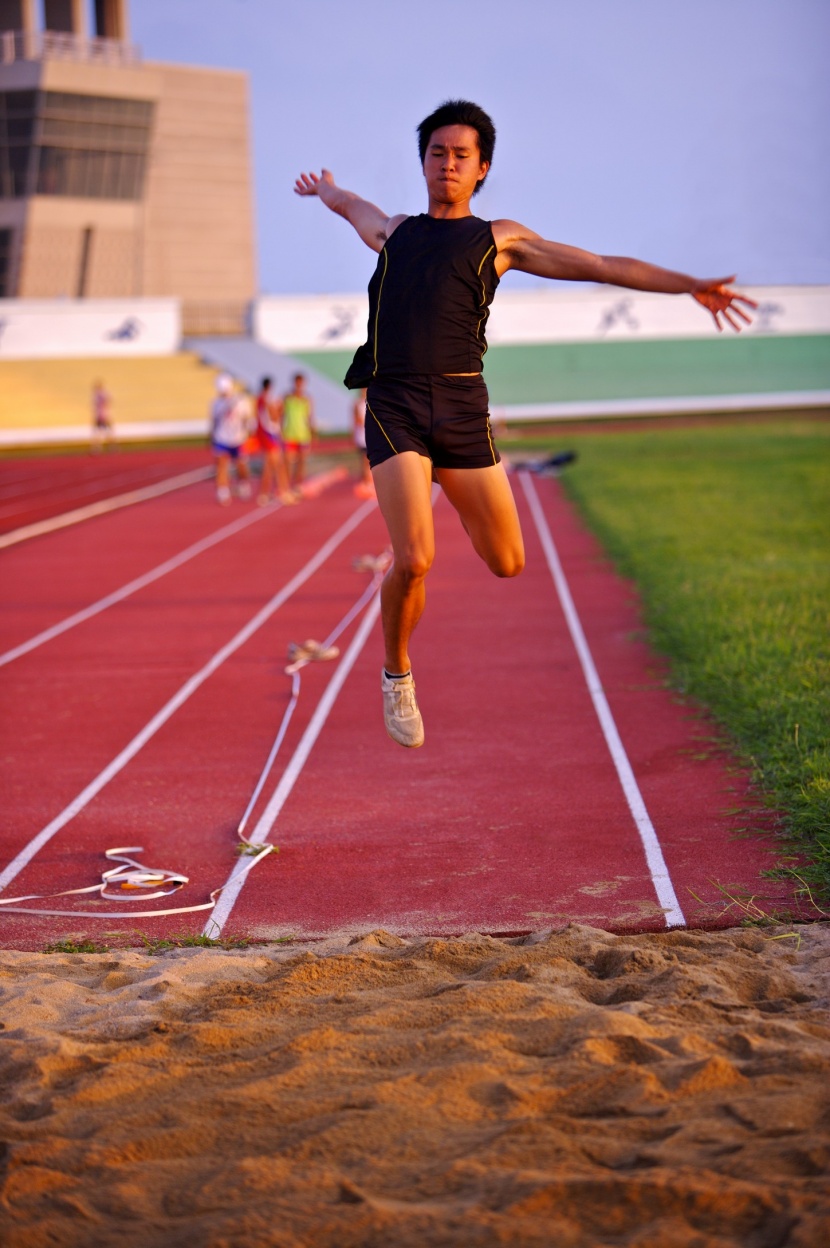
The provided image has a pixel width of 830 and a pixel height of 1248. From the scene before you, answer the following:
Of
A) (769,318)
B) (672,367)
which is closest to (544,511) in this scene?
(672,367)

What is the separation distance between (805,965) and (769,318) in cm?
5530

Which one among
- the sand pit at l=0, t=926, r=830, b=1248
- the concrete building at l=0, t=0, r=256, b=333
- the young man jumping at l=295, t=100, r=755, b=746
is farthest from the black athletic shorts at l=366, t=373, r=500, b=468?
the concrete building at l=0, t=0, r=256, b=333

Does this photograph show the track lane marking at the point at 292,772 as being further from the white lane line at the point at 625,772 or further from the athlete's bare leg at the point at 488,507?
the white lane line at the point at 625,772

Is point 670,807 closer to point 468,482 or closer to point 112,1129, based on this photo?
point 468,482

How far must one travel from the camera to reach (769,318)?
5566 centimetres

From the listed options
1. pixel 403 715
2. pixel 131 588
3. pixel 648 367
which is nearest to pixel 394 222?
pixel 403 715

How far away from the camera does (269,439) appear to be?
20.1m

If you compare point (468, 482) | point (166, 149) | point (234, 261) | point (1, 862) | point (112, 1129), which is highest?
point (166, 149)

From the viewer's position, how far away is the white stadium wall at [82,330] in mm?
46250

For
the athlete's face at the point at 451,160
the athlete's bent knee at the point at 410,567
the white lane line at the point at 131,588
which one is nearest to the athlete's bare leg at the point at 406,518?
the athlete's bent knee at the point at 410,567

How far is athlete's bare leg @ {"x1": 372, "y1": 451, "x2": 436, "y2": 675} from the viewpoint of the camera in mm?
4391

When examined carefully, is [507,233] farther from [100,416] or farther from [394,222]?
[100,416]

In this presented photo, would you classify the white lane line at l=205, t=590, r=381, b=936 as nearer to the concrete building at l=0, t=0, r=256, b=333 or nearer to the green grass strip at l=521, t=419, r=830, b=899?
the green grass strip at l=521, t=419, r=830, b=899

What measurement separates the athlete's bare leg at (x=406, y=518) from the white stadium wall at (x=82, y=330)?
4375 centimetres
